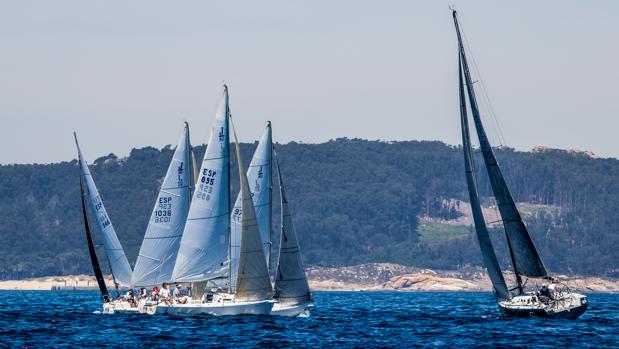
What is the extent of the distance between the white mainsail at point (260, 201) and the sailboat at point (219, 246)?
0.38 m

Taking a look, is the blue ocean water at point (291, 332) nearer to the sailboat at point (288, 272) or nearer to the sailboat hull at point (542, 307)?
the sailboat hull at point (542, 307)

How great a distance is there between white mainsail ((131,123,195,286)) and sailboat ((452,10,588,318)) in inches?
628

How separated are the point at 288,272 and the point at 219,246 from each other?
13.1 ft

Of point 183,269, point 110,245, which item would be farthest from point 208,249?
point 110,245

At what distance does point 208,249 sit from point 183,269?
1.87m

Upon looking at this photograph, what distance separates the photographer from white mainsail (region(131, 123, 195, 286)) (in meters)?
74.8

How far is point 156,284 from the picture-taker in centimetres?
7519

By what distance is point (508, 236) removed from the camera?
2709 inches

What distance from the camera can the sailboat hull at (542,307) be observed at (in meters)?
68.1

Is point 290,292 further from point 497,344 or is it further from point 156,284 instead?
point 497,344

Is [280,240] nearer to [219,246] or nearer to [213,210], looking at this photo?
[219,246]

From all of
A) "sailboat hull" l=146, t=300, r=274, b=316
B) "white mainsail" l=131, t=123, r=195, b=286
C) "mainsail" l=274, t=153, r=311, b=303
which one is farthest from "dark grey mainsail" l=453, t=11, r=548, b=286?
"white mainsail" l=131, t=123, r=195, b=286

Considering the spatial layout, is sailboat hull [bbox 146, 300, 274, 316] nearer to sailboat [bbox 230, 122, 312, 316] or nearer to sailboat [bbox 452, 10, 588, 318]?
sailboat [bbox 230, 122, 312, 316]

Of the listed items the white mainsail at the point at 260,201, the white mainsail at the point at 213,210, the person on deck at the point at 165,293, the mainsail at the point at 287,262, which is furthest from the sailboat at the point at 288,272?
the person on deck at the point at 165,293
